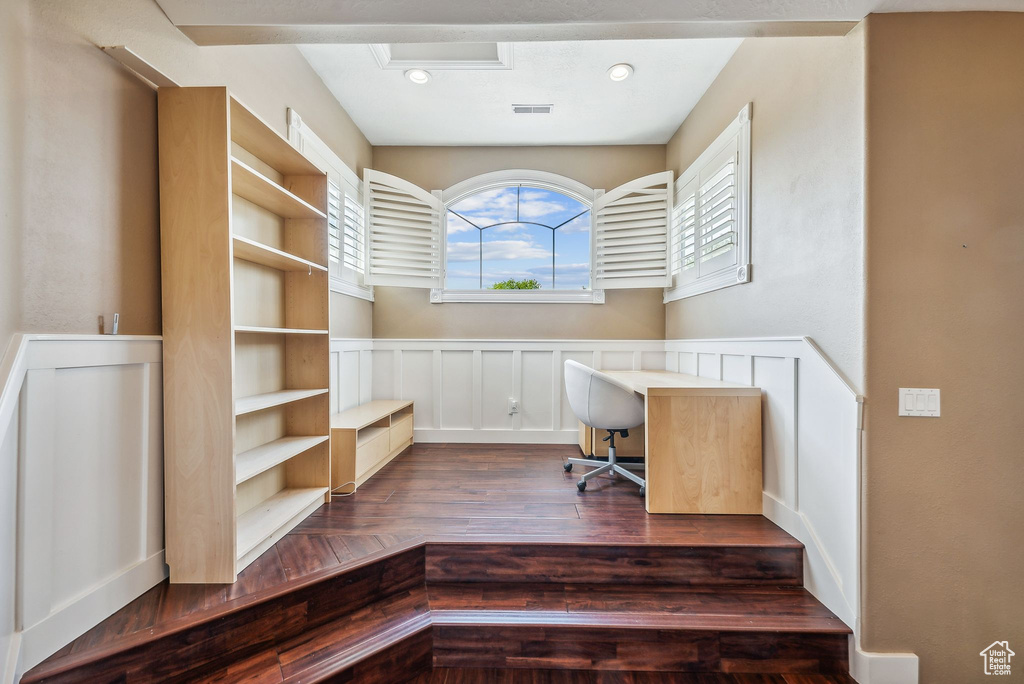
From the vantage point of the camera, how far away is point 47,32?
133cm

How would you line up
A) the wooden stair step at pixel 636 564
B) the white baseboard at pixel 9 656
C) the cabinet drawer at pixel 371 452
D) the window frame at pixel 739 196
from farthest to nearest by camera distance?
the cabinet drawer at pixel 371 452
the window frame at pixel 739 196
the wooden stair step at pixel 636 564
the white baseboard at pixel 9 656

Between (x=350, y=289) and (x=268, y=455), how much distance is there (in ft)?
5.33

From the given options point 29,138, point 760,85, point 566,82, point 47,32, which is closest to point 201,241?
point 29,138

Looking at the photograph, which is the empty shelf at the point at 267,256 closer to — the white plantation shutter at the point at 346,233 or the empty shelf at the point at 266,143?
the empty shelf at the point at 266,143

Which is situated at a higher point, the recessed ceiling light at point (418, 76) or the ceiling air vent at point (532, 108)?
the recessed ceiling light at point (418, 76)

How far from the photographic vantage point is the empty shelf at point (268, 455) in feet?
5.96

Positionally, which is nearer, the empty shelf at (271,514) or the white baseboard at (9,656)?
the white baseboard at (9,656)

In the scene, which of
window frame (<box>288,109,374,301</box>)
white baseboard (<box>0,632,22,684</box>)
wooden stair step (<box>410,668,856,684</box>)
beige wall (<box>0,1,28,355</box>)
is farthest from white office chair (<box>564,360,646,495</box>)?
beige wall (<box>0,1,28,355</box>)

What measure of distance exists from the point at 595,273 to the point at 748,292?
1.52 metres

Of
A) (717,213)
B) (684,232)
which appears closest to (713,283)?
(717,213)

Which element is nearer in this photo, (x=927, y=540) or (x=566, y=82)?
(x=927, y=540)

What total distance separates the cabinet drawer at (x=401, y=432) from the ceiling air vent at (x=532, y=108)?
261 centimetres

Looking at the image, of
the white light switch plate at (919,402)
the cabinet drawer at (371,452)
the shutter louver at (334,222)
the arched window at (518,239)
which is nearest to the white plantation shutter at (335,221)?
the shutter louver at (334,222)

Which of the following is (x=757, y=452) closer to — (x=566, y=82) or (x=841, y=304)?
(x=841, y=304)
